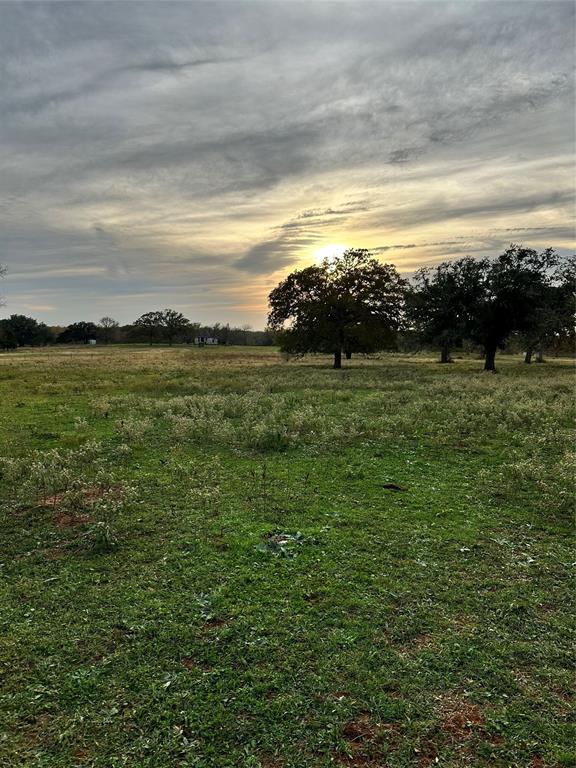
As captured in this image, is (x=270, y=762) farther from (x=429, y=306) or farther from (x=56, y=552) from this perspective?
(x=429, y=306)

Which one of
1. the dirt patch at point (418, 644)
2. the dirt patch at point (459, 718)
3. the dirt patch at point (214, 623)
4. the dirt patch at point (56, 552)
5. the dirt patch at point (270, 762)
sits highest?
the dirt patch at point (56, 552)

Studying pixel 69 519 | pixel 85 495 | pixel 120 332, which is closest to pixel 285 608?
pixel 69 519

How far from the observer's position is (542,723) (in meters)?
4.04

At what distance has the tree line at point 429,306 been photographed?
38312 millimetres

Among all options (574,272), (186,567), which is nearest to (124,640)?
(186,567)

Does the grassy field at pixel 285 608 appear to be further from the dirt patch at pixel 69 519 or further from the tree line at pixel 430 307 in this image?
the tree line at pixel 430 307

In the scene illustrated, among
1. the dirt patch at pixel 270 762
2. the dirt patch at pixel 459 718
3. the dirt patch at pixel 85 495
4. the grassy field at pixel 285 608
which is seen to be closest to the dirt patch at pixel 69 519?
the grassy field at pixel 285 608

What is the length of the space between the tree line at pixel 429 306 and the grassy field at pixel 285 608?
97.2 ft

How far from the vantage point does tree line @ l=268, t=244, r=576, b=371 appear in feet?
126

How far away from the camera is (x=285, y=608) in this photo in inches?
223

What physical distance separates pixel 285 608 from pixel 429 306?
132 ft

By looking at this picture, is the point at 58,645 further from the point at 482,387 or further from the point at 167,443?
the point at 482,387

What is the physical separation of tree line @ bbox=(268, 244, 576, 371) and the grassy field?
29618 mm

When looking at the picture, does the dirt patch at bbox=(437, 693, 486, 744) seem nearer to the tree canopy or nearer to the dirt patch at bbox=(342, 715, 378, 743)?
the dirt patch at bbox=(342, 715, 378, 743)
